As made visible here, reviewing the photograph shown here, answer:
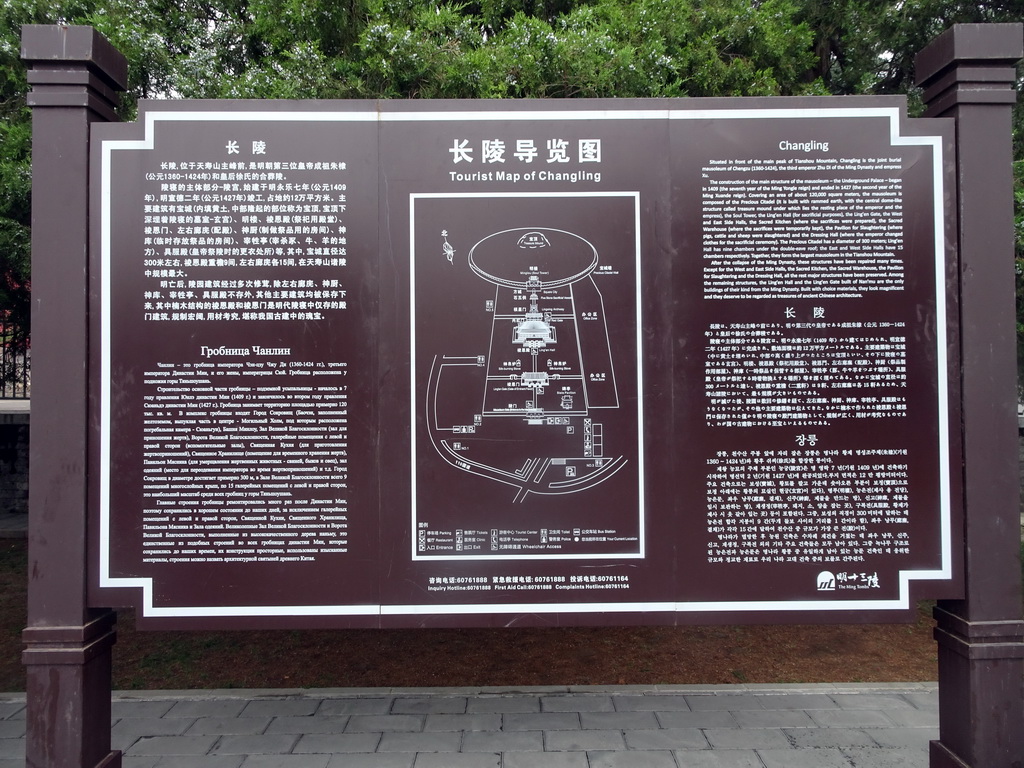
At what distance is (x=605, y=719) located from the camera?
405 centimetres

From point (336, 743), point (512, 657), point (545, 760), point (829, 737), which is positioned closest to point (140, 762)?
point (336, 743)

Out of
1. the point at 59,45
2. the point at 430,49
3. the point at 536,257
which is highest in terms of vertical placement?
the point at 430,49

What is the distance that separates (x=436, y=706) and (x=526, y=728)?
0.66 m

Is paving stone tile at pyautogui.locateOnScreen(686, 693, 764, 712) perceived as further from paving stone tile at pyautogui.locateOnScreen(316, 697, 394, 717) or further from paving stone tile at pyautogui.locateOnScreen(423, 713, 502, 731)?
paving stone tile at pyautogui.locateOnScreen(316, 697, 394, 717)

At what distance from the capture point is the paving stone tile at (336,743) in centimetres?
372

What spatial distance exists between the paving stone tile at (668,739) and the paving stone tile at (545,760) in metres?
0.33

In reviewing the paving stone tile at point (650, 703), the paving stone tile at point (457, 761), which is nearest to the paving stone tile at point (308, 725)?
the paving stone tile at point (457, 761)

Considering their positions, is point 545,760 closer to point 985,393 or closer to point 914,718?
point 914,718

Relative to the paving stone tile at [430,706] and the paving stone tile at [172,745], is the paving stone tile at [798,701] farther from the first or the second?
the paving stone tile at [172,745]

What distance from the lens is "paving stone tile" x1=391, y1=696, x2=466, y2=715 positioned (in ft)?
13.8

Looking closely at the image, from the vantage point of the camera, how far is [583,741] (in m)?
3.79

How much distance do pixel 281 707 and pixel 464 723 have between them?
4.12 ft

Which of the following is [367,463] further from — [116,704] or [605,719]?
[116,704]

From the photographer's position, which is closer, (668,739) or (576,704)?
(668,739)
